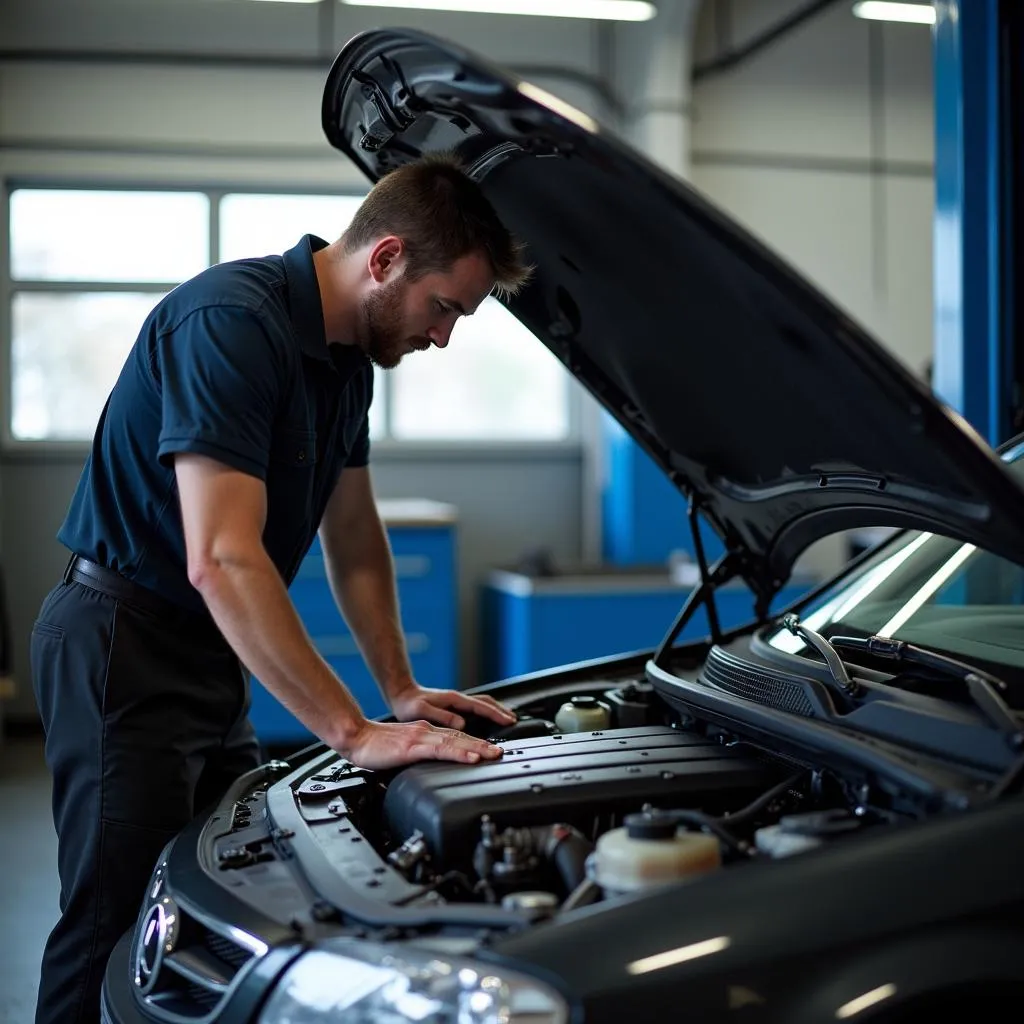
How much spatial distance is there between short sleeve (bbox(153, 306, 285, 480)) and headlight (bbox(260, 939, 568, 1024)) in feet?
2.38

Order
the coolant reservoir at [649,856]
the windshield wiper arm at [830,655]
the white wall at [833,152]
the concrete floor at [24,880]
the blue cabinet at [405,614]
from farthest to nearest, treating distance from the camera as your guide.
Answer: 1. the white wall at [833,152]
2. the blue cabinet at [405,614]
3. the concrete floor at [24,880]
4. the windshield wiper arm at [830,655]
5. the coolant reservoir at [649,856]

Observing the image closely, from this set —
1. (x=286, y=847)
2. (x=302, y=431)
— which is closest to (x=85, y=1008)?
(x=286, y=847)

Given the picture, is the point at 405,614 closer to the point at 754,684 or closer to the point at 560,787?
the point at 754,684

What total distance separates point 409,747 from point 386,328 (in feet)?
2.13

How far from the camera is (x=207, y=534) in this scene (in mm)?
1623

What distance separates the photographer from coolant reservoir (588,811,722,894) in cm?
118

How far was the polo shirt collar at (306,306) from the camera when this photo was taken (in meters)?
1.86

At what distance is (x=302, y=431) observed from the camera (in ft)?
6.08

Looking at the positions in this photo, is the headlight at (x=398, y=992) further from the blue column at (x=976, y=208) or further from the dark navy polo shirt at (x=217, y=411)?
the blue column at (x=976, y=208)

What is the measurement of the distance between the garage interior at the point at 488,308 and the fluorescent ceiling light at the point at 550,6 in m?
0.34

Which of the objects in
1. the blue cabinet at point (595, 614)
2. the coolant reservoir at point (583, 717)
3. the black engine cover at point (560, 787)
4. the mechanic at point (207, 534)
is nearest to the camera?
the black engine cover at point (560, 787)

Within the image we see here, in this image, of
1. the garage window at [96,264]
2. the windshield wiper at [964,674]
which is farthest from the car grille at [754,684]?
the garage window at [96,264]

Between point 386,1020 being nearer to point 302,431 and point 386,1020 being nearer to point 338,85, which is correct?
point 302,431

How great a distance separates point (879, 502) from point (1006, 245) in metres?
1.98
